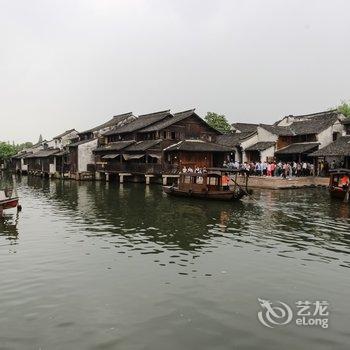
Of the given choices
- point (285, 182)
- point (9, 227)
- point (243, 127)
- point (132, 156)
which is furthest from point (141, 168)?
point (9, 227)

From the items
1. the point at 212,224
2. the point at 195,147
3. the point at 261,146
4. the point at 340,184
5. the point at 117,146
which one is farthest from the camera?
the point at 117,146

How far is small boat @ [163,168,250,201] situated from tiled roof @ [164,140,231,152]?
11.0m

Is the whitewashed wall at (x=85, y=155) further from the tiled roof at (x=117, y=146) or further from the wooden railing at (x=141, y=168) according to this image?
the wooden railing at (x=141, y=168)

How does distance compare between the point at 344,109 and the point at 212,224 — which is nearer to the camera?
the point at 212,224

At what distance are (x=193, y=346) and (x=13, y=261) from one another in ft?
27.3

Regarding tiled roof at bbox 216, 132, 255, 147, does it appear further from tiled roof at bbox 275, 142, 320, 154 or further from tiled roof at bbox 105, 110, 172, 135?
tiled roof at bbox 105, 110, 172, 135

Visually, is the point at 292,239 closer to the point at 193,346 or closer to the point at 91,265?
the point at 91,265

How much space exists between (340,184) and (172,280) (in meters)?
23.0

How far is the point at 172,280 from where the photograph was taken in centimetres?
1154

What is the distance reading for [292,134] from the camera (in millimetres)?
48594

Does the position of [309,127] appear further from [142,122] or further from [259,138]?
[142,122]

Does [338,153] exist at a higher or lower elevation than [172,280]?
higher

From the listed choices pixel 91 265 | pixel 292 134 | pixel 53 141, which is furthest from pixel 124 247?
pixel 53 141

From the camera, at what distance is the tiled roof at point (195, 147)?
139 feet
